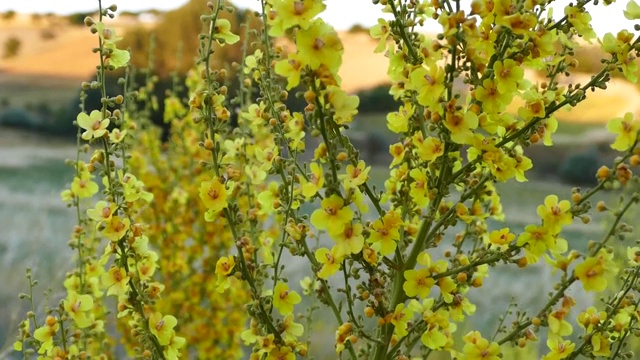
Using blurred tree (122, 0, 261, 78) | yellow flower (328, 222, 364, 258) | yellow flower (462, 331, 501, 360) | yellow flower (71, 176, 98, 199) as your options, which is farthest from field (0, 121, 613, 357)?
yellow flower (328, 222, 364, 258)

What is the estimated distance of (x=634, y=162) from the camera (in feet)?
2.19

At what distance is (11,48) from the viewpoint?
4.61m

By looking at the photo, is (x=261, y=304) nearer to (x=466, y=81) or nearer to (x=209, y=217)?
(x=209, y=217)

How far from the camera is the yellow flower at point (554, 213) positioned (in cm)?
73

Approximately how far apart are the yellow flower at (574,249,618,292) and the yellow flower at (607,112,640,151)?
12cm

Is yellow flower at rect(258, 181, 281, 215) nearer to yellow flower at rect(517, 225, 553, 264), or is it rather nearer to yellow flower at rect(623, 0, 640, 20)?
yellow flower at rect(517, 225, 553, 264)

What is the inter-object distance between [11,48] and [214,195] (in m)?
4.41

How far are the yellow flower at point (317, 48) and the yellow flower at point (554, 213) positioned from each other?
0.29 metres

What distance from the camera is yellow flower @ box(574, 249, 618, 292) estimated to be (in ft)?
2.34

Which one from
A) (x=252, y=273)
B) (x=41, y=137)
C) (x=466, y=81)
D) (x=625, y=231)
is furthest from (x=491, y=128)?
(x=41, y=137)

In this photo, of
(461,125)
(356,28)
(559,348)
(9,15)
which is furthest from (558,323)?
(9,15)

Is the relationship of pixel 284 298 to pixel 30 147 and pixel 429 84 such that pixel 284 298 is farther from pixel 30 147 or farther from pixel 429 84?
pixel 30 147

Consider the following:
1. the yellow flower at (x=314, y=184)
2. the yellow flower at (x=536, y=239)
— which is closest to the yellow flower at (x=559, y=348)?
the yellow flower at (x=536, y=239)

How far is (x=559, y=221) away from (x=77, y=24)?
4.48 m
